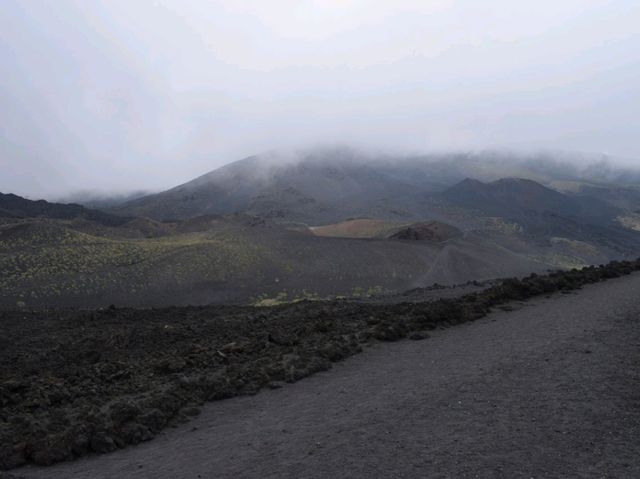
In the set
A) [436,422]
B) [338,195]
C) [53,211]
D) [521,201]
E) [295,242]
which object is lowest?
[436,422]

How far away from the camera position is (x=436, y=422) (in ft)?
29.0

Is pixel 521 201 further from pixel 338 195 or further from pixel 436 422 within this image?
pixel 436 422

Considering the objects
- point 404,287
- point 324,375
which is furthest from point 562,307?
point 404,287

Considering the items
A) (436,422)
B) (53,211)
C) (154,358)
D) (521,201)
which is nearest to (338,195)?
(521,201)

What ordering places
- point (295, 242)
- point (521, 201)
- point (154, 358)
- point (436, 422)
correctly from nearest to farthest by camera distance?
point (436, 422) < point (154, 358) < point (295, 242) < point (521, 201)

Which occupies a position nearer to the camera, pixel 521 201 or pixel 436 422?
pixel 436 422

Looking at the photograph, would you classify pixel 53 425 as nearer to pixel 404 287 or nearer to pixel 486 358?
pixel 486 358

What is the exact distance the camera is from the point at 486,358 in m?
12.6

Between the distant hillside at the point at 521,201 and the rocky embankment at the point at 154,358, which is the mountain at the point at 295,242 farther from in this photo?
the rocky embankment at the point at 154,358

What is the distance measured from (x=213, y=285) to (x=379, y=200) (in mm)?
99004

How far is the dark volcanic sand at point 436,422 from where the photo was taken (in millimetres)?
7324

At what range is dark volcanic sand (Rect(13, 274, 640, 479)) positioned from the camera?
732 centimetres

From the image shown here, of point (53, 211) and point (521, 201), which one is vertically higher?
point (53, 211)

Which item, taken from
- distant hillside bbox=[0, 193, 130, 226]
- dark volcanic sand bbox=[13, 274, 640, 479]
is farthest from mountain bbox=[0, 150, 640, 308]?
dark volcanic sand bbox=[13, 274, 640, 479]
